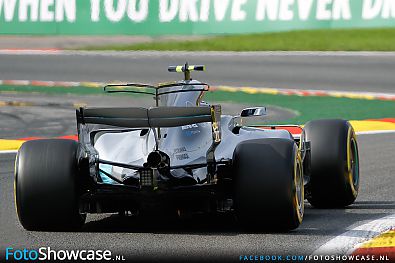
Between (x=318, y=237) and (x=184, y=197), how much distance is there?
3.32 ft

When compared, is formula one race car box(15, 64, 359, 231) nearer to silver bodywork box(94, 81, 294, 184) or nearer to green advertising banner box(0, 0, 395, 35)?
silver bodywork box(94, 81, 294, 184)

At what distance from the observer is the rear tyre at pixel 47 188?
9.02 meters

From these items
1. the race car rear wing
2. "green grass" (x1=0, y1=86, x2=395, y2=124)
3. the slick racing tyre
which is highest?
the race car rear wing

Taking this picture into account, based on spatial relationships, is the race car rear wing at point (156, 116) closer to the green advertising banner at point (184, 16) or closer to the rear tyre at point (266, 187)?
the rear tyre at point (266, 187)

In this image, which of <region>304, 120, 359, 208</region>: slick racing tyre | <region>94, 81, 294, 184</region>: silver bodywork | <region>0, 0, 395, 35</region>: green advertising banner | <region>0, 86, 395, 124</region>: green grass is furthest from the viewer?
<region>0, 0, 395, 35</region>: green advertising banner

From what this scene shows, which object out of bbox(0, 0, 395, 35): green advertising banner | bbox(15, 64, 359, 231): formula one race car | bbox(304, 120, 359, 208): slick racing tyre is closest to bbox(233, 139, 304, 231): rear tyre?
bbox(15, 64, 359, 231): formula one race car

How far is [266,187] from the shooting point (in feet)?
29.0

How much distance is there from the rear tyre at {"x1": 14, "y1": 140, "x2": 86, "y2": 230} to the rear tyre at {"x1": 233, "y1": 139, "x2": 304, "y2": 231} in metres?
1.21

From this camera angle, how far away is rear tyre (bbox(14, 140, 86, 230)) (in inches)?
355

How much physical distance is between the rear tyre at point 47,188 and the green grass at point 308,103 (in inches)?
359

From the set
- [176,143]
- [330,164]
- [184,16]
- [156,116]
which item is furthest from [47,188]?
[184,16]

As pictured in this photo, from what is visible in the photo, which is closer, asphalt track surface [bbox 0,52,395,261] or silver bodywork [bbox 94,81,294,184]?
asphalt track surface [bbox 0,52,395,261]

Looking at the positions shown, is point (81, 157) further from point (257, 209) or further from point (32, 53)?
point (32, 53)

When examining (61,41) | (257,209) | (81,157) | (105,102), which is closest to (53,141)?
(81,157)
